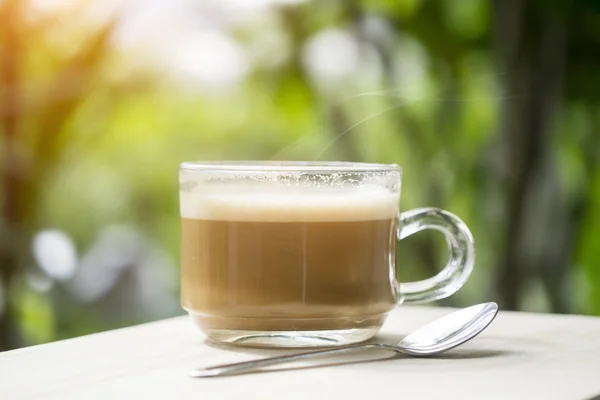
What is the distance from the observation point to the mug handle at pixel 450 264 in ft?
2.69

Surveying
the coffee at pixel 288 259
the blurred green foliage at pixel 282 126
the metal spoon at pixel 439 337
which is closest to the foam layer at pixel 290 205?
the coffee at pixel 288 259

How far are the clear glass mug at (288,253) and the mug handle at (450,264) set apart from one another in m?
0.05

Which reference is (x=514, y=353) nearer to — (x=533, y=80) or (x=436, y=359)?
(x=436, y=359)

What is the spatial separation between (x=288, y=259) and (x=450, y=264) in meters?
0.17

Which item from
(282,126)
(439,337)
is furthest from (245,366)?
(282,126)

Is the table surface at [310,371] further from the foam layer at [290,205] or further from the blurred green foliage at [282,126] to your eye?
the blurred green foliage at [282,126]

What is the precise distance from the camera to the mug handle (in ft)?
2.69

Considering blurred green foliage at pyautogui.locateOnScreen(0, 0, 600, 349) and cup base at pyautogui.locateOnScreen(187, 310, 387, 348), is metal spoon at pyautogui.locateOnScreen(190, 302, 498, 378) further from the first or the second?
blurred green foliage at pyautogui.locateOnScreen(0, 0, 600, 349)

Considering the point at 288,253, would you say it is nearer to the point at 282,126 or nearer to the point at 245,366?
the point at 245,366

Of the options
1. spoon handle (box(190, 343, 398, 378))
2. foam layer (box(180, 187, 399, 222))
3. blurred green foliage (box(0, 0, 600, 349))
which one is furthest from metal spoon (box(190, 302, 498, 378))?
blurred green foliage (box(0, 0, 600, 349))

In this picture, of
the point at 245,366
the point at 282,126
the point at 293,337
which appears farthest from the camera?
the point at 282,126

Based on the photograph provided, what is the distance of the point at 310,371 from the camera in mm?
659

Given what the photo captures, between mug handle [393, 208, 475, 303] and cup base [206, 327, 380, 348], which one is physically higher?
mug handle [393, 208, 475, 303]

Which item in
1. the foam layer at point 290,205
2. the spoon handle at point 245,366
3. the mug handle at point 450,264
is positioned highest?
the foam layer at point 290,205
